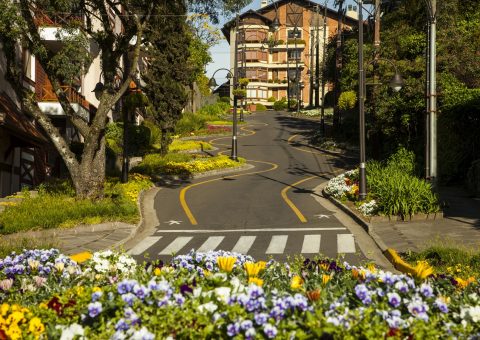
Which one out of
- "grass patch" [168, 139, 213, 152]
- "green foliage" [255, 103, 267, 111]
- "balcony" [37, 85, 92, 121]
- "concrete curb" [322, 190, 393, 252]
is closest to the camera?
"concrete curb" [322, 190, 393, 252]

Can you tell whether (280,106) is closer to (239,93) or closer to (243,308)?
(239,93)

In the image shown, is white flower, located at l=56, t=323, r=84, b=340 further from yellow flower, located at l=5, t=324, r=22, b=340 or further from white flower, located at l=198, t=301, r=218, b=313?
white flower, located at l=198, t=301, r=218, b=313

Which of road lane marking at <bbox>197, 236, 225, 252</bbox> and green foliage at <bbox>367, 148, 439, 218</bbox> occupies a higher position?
green foliage at <bbox>367, 148, 439, 218</bbox>

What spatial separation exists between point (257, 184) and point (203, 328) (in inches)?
1004

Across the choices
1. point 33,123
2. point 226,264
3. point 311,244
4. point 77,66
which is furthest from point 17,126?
point 226,264

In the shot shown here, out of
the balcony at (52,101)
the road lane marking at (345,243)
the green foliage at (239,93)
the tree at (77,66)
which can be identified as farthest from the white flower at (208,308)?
the green foliage at (239,93)

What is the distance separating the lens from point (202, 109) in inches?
3191

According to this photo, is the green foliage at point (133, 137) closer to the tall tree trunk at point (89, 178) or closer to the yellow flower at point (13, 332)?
the tall tree trunk at point (89, 178)

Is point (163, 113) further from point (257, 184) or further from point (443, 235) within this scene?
point (443, 235)

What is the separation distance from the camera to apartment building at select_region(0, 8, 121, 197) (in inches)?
966

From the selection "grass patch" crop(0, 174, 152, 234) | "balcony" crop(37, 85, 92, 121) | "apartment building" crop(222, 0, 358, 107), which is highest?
"apartment building" crop(222, 0, 358, 107)

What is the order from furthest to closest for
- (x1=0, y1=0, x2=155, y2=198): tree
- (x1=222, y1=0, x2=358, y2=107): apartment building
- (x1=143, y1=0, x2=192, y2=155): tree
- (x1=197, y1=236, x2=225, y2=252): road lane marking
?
(x1=222, y1=0, x2=358, y2=107): apartment building < (x1=143, y1=0, x2=192, y2=155): tree < (x1=0, y1=0, x2=155, y2=198): tree < (x1=197, y1=236, x2=225, y2=252): road lane marking

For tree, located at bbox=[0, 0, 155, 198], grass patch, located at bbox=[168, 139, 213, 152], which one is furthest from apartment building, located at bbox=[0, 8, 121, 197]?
grass patch, located at bbox=[168, 139, 213, 152]

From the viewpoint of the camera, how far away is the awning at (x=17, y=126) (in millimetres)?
22672
